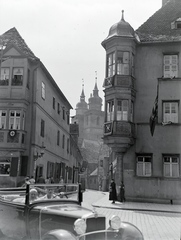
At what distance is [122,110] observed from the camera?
75.9 feet

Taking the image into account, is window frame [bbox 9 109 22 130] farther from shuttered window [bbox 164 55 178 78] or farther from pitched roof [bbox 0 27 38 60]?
shuttered window [bbox 164 55 178 78]

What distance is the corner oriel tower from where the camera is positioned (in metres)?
22.5

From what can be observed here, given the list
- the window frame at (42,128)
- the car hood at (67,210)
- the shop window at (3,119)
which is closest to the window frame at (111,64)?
the window frame at (42,128)

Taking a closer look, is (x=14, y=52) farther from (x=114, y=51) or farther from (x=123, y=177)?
(x=123, y=177)

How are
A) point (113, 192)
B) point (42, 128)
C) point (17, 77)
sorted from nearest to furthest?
point (113, 192) < point (17, 77) < point (42, 128)

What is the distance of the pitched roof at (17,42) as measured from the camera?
988 inches

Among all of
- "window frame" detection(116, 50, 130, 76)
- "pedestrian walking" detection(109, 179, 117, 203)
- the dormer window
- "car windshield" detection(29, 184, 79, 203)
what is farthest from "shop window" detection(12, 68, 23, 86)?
"car windshield" detection(29, 184, 79, 203)

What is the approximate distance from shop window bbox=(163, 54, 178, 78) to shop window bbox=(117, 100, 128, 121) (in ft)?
11.8

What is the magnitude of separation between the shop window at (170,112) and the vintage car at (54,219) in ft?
52.2

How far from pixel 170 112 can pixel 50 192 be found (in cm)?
1690

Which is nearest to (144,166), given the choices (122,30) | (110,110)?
(110,110)

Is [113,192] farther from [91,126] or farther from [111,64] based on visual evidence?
[91,126]

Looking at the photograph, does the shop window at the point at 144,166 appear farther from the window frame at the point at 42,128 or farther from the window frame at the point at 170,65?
the window frame at the point at 42,128

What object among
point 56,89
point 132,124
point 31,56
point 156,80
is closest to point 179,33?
point 156,80
